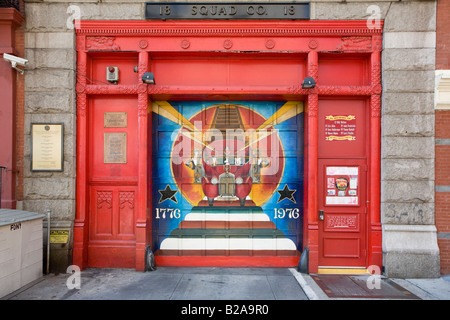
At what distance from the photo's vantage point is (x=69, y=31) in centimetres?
623

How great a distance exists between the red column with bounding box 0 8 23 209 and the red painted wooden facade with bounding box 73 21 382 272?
4.48ft

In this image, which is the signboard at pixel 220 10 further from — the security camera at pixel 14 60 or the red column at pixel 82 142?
the security camera at pixel 14 60

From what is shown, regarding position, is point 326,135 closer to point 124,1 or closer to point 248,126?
point 248,126

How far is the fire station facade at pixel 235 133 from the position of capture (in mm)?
6117

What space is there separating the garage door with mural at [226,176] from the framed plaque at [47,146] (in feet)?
6.61

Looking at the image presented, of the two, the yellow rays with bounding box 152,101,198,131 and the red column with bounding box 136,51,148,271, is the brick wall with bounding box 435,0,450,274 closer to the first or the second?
the yellow rays with bounding box 152,101,198,131

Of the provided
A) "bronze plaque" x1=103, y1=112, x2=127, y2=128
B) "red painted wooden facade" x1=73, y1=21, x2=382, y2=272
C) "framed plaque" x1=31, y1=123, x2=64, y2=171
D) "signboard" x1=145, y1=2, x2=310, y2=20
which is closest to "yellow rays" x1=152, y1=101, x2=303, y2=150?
"red painted wooden facade" x1=73, y1=21, x2=382, y2=272

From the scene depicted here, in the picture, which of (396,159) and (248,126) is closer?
(396,159)

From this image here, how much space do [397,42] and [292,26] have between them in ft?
7.64

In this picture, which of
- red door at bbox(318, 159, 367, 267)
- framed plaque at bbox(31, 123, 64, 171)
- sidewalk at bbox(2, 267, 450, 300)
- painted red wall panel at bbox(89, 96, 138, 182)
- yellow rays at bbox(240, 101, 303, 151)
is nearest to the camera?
sidewalk at bbox(2, 267, 450, 300)

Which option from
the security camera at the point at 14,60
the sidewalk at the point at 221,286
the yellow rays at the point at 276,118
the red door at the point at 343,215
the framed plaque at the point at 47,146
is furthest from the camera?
the yellow rays at the point at 276,118

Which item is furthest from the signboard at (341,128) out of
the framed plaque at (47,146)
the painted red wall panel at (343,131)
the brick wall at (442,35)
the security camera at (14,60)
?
the security camera at (14,60)

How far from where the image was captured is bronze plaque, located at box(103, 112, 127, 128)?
21.5 ft
